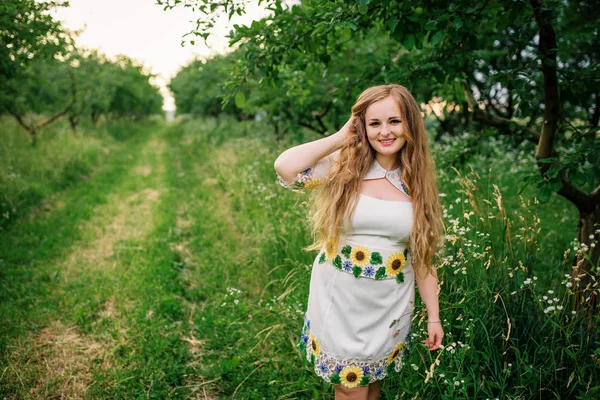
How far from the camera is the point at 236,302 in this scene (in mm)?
3107

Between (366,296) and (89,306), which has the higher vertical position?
(366,296)

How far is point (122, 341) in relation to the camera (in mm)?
3410

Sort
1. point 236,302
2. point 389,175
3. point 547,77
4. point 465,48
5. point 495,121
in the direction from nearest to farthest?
1. point 389,175
2. point 547,77
3. point 236,302
4. point 465,48
5. point 495,121

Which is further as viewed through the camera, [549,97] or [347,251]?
[549,97]

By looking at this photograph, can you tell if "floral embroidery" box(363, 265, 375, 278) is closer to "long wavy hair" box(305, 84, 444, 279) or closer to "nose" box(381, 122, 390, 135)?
"long wavy hair" box(305, 84, 444, 279)

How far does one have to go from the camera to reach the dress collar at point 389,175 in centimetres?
196

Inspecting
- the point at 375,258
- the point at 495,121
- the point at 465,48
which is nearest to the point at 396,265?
the point at 375,258

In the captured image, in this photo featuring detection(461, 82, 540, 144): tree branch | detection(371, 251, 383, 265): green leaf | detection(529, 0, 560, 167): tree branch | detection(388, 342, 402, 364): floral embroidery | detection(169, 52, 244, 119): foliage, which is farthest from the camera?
detection(169, 52, 244, 119): foliage

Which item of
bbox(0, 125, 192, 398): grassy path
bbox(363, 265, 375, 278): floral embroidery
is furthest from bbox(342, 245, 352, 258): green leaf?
bbox(0, 125, 192, 398): grassy path

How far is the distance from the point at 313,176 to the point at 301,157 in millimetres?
132

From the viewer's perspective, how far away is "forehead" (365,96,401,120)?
6.21ft

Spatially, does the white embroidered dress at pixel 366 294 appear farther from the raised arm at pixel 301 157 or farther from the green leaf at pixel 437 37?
the green leaf at pixel 437 37

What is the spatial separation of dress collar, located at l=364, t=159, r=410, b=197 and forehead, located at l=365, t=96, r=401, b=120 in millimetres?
262

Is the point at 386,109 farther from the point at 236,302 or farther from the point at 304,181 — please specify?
the point at 236,302
